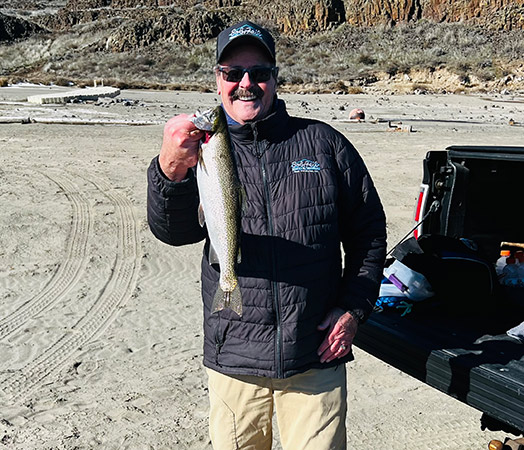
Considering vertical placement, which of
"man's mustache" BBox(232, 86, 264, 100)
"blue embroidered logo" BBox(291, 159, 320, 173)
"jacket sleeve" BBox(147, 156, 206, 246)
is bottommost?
"jacket sleeve" BBox(147, 156, 206, 246)

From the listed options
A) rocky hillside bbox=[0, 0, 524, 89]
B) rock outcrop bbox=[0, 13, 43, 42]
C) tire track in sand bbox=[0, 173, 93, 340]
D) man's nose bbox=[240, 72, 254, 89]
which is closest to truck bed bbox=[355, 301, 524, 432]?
man's nose bbox=[240, 72, 254, 89]

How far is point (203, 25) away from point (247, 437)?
6763cm

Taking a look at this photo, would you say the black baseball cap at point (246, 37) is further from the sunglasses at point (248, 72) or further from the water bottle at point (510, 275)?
the water bottle at point (510, 275)

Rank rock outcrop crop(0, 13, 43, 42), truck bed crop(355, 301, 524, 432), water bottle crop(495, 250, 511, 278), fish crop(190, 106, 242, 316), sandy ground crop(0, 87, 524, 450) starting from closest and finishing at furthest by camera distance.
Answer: fish crop(190, 106, 242, 316), truck bed crop(355, 301, 524, 432), sandy ground crop(0, 87, 524, 450), water bottle crop(495, 250, 511, 278), rock outcrop crop(0, 13, 43, 42)

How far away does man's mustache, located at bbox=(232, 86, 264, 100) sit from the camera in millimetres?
2469

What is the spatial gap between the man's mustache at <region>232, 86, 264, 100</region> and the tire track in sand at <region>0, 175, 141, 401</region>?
289cm

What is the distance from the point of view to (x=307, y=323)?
2504mm

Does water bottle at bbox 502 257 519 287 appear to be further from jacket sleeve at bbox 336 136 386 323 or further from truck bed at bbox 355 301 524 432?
jacket sleeve at bbox 336 136 386 323

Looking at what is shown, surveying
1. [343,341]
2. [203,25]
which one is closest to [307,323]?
[343,341]

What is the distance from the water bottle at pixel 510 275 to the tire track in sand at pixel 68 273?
3766 millimetres

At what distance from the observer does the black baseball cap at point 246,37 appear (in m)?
2.46

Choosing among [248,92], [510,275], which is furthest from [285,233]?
[510,275]

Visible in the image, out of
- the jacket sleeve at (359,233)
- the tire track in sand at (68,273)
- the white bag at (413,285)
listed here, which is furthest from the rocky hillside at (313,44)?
the jacket sleeve at (359,233)

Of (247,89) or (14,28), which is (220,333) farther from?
(14,28)
